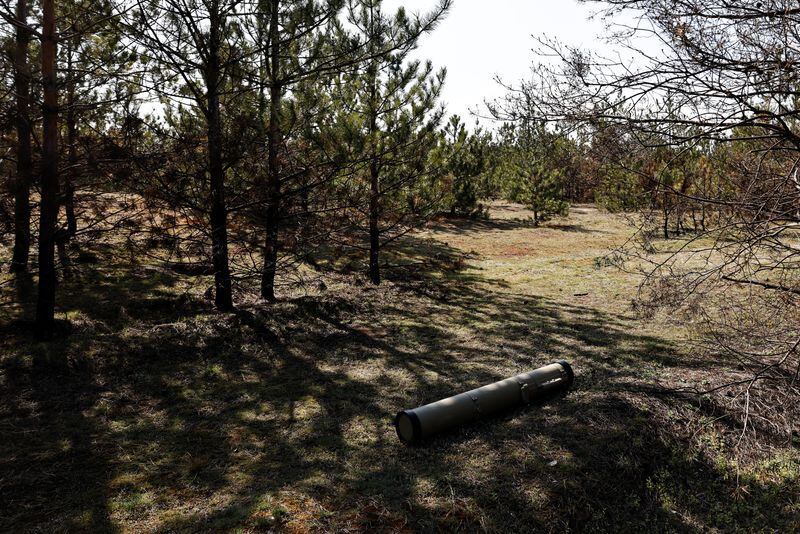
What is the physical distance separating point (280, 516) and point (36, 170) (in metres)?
6.18

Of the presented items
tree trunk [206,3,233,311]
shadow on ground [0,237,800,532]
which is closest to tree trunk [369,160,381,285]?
tree trunk [206,3,233,311]

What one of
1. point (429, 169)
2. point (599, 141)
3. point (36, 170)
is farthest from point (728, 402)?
point (36, 170)

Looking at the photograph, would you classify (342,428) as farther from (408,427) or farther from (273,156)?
(273,156)

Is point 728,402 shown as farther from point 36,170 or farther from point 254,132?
point 36,170

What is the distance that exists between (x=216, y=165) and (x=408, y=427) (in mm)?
5028

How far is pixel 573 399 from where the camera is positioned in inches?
210

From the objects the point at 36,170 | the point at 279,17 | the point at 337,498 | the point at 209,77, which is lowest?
the point at 337,498

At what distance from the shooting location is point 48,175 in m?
6.52

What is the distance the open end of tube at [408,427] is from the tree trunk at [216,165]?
4.43 meters

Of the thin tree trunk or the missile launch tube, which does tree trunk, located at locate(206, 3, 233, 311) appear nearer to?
the thin tree trunk

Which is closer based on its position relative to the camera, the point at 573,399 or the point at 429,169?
the point at 573,399

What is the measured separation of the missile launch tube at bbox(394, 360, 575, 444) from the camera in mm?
4535

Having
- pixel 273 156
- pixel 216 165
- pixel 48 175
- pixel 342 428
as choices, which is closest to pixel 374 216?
pixel 273 156

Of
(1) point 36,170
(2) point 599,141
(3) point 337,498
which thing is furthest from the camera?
(1) point 36,170
